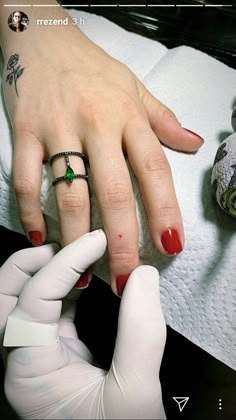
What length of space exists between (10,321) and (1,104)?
17.0 inches

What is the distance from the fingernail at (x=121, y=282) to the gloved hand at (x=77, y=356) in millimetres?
27

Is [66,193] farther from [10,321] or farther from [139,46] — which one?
[139,46]

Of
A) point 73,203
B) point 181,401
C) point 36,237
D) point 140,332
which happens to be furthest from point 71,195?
point 181,401

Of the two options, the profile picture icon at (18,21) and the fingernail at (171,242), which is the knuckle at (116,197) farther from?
the profile picture icon at (18,21)

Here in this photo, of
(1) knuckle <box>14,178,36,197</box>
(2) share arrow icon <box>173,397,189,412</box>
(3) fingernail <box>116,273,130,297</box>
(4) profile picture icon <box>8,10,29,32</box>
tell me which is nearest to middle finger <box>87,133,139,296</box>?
(3) fingernail <box>116,273,130,297</box>

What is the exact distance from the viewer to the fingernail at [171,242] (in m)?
0.58

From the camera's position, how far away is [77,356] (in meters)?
0.63

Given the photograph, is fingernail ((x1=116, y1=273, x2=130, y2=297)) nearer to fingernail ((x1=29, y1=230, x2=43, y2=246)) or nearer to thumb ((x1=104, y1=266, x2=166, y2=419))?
thumb ((x1=104, y1=266, x2=166, y2=419))

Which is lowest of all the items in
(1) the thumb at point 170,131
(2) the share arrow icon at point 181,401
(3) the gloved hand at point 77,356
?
(2) the share arrow icon at point 181,401

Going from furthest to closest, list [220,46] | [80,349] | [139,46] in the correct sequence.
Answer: [220,46] → [139,46] → [80,349]

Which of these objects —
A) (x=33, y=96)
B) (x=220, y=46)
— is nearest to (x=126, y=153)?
(x=33, y=96)

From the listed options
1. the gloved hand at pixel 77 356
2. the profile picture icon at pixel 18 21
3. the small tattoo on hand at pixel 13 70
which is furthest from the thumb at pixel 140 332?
the profile picture icon at pixel 18 21

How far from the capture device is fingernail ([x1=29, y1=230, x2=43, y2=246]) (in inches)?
26.7

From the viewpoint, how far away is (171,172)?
0.63 m
